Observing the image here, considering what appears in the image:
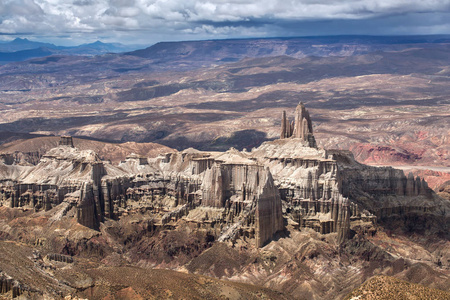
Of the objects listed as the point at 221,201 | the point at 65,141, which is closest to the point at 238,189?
the point at 221,201

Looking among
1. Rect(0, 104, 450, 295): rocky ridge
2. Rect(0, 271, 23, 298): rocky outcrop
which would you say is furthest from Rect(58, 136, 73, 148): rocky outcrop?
Rect(0, 271, 23, 298): rocky outcrop

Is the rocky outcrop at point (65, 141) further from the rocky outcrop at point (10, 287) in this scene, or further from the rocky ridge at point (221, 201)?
the rocky outcrop at point (10, 287)

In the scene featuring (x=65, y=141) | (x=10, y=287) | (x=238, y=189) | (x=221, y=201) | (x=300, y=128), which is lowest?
(x=221, y=201)

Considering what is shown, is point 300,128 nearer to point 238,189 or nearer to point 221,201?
point 238,189

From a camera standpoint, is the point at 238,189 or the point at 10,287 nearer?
the point at 10,287

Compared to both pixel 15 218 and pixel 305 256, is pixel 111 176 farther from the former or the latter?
pixel 305 256

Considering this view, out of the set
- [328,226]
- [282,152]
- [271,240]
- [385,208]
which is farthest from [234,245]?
[385,208]

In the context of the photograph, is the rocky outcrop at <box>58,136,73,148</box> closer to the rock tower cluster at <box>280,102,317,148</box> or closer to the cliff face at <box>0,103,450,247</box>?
the cliff face at <box>0,103,450,247</box>

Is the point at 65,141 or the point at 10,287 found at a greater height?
the point at 10,287

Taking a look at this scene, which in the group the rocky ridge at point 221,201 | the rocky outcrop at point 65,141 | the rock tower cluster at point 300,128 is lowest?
the rocky ridge at point 221,201

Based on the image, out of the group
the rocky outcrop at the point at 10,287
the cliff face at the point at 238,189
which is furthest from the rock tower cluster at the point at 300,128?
the rocky outcrop at the point at 10,287

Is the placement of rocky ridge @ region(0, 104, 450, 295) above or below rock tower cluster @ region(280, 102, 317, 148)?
below
